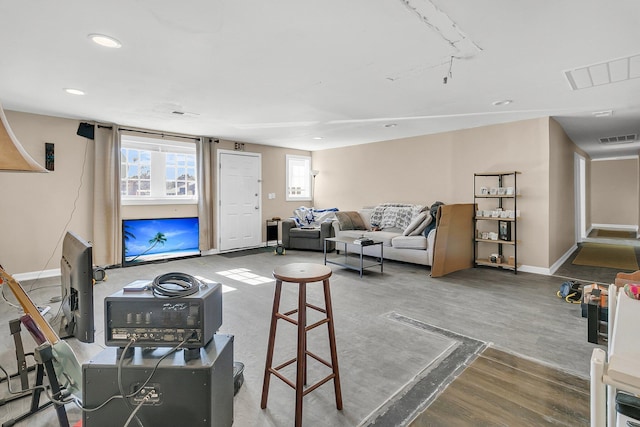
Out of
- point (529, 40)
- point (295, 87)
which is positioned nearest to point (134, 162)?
point (295, 87)

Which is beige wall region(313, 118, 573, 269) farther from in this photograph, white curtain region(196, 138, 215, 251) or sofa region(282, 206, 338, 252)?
white curtain region(196, 138, 215, 251)

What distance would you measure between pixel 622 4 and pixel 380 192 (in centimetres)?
490

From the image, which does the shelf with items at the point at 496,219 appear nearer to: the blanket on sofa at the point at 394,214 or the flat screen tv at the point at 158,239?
the blanket on sofa at the point at 394,214

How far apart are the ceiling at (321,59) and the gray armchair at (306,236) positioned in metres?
2.47

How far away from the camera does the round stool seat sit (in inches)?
61.8

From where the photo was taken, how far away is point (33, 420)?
62.7 inches

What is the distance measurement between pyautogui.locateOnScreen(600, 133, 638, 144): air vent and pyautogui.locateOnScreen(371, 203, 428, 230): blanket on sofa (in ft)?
14.0

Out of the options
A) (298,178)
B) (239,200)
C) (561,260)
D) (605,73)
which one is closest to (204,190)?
(239,200)

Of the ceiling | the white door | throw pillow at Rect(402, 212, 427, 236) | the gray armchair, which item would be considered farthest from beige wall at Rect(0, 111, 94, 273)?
throw pillow at Rect(402, 212, 427, 236)

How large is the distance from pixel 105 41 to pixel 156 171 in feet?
11.8

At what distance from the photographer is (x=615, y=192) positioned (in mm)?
10195

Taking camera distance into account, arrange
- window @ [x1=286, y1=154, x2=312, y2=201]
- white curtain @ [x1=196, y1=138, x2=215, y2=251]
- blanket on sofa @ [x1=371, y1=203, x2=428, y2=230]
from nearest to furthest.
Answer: blanket on sofa @ [x1=371, y1=203, x2=428, y2=230] → white curtain @ [x1=196, y1=138, x2=215, y2=251] → window @ [x1=286, y1=154, x2=312, y2=201]

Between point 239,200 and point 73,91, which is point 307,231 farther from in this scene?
point 73,91

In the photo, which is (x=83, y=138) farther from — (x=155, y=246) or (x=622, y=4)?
(x=622, y=4)
